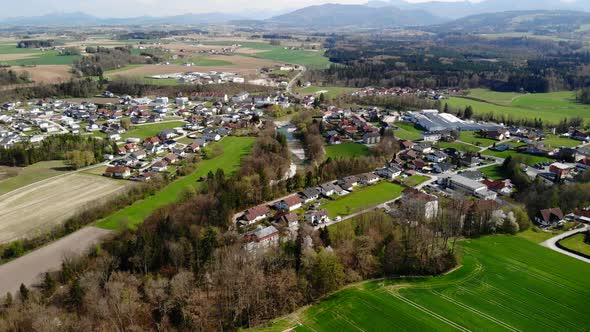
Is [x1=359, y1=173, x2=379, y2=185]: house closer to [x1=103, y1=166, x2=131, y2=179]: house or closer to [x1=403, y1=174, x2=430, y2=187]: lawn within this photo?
[x1=403, y1=174, x2=430, y2=187]: lawn

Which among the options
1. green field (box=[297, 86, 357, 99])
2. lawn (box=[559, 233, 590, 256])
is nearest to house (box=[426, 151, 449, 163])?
lawn (box=[559, 233, 590, 256])

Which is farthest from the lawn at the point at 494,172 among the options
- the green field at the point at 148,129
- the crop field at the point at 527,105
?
the green field at the point at 148,129

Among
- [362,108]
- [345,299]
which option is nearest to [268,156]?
[345,299]

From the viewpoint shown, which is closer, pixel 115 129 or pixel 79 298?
pixel 79 298

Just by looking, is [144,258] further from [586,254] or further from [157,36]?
[157,36]

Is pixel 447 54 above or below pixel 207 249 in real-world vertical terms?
above

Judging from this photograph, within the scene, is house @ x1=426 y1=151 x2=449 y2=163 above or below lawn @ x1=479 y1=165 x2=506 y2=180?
above

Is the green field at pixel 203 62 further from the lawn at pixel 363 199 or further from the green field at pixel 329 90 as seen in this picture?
the lawn at pixel 363 199
